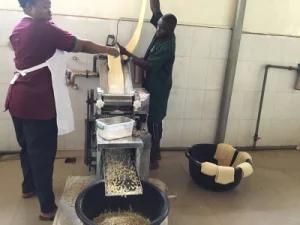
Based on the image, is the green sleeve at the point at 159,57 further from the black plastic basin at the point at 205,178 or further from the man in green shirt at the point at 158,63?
the black plastic basin at the point at 205,178

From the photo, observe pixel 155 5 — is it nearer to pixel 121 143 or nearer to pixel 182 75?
pixel 182 75

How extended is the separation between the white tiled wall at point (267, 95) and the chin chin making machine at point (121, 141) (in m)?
1.24

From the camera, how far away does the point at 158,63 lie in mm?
2547

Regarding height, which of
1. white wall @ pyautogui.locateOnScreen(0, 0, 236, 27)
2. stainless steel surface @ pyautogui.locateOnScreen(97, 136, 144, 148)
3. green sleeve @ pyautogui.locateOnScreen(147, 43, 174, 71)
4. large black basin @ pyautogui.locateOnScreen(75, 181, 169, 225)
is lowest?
large black basin @ pyautogui.locateOnScreen(75, 181, 169, 225)

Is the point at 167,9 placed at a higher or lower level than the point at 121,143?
higher

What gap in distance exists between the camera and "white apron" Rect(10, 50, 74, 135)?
6.48 feet

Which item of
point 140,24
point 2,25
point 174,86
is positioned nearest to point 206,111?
point 174,86

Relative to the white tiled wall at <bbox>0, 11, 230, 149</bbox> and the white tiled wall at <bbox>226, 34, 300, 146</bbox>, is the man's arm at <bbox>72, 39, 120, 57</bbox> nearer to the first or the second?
the white tiled wall at <bbox>0, 11, 230, 149</bbox>

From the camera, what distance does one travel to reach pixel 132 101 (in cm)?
227

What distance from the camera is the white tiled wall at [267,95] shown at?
3.19 m

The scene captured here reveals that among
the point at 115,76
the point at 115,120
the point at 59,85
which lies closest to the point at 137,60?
the point at 115,76

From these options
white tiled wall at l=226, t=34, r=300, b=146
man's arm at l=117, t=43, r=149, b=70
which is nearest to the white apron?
man's arm at l=117, t=43, r=149, b=70

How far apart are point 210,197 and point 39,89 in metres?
1.49

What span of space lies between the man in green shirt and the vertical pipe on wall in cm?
71
